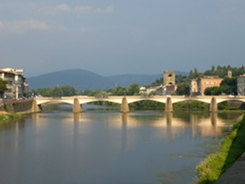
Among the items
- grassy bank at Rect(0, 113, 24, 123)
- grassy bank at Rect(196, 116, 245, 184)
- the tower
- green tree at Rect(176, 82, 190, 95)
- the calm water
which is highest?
the tower

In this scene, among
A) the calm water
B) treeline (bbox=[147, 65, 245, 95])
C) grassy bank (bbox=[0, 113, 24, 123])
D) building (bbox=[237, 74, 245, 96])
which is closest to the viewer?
the calm water

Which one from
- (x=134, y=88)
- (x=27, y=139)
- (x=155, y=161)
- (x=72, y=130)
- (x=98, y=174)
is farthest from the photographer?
(x=134, y=88)

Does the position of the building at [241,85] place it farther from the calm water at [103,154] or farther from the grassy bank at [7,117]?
the grassy bank at [7,117]

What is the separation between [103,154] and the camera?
84.6 feet

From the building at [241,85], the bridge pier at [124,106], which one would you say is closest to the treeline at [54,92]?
the bridge pier at [124,106]

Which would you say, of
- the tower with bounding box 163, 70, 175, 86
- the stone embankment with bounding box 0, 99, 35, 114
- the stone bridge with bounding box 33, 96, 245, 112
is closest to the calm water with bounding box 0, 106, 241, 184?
the stone embankment with bounding box 0, 99, 35, 114

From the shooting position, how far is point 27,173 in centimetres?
2056

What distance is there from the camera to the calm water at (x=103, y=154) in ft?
65.1

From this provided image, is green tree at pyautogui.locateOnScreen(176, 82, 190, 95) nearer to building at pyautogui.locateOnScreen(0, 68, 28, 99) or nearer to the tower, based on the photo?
the tower

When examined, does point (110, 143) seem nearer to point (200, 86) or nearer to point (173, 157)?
point (173, 157)

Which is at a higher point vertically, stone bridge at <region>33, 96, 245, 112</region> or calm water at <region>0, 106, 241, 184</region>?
stone bridge at <region>33, 96, 245, 112</region>

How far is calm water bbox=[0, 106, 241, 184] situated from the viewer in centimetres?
1983

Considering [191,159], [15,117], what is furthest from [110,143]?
[15,117]

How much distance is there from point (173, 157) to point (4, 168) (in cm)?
951
